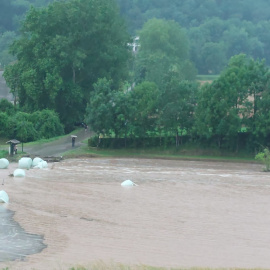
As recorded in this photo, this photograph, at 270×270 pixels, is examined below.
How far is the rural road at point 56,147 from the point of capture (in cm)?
4033

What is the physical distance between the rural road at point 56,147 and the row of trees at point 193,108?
2309mm

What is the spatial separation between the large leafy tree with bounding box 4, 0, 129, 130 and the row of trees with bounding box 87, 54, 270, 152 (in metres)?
6.70

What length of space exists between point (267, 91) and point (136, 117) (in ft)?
25.1

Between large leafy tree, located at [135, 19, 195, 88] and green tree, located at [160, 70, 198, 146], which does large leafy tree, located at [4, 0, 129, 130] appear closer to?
green tree, located at [160, 70, 198, 146]

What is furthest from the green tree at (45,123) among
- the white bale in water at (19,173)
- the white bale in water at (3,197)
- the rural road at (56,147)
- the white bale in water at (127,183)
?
the white bale in water at (3,197)

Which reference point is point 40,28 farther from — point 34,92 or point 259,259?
point 259,259

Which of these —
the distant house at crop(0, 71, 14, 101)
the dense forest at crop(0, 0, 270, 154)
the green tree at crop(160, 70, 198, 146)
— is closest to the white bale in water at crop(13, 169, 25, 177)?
the dense forest at crop(0, 0, 270, 154)

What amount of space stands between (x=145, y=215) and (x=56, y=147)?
1878 cm

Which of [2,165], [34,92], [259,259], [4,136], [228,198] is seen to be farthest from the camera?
[34,92]

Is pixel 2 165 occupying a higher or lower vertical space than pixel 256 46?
lower

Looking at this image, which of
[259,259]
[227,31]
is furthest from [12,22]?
[259,259]

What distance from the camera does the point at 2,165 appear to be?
35.0 meters

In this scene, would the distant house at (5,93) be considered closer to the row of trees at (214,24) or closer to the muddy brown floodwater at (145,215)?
the muddy brown floodwater at (145,215)

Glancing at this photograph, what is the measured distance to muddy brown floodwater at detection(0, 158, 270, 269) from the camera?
64.3ft
